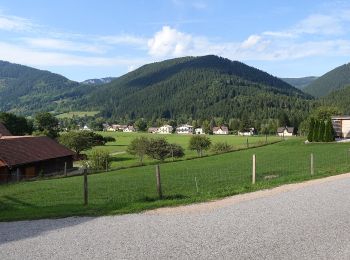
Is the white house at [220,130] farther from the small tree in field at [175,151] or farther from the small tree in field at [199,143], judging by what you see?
the small tree in field at [175,151]

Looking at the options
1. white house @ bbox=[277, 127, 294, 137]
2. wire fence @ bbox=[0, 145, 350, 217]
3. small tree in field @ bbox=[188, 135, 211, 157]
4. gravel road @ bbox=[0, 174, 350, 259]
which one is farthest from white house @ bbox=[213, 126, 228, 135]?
gravel road @ bbox=[0, 174, 350, 259]

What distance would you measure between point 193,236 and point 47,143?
4658 centimetres

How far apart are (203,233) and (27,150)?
136ft

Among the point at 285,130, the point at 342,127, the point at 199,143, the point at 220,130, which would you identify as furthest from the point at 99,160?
the point at 220,130

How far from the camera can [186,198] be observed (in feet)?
50.9

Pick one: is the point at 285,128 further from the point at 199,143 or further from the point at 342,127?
the point at 199,143

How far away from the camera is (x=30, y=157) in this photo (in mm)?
46500

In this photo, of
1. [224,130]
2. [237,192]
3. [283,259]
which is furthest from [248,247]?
[224,130]

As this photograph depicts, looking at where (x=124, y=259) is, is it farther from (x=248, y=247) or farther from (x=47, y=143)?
(x=47, y=143)

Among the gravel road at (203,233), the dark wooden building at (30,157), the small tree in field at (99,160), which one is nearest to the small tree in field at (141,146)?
the small tree in field at (99,160)

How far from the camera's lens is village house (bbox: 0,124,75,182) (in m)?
43.1

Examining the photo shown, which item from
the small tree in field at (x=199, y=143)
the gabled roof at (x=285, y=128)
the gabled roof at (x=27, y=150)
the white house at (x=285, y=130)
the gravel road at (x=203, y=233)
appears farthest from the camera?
the gabled roof at (x=285, y=128)

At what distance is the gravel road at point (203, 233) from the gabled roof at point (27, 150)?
33.4 meters

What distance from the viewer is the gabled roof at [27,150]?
44.1 metres
